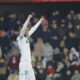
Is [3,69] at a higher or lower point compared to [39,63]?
lower

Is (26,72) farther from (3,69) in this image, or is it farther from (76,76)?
(3,69)

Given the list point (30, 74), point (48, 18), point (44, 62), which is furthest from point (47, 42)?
point (30, 74)

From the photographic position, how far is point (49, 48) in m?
17.8

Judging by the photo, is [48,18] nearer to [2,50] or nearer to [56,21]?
[56,21]

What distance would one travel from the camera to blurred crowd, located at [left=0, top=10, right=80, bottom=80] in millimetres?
16594

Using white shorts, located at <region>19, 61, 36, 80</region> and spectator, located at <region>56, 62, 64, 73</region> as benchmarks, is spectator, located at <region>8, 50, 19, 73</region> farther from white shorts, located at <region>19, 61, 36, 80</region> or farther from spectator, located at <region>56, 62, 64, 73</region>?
white shorts, located at <region>19, 61, 36, 80</region>

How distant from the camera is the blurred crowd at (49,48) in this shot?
16594mm

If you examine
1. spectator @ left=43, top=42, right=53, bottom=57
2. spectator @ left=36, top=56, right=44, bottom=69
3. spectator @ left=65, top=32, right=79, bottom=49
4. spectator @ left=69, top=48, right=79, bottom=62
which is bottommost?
spectator @ left=36, top=56, right=44, bottom=69

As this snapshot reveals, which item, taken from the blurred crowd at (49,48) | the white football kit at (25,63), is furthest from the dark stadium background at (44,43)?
the white football kit at (25,63)

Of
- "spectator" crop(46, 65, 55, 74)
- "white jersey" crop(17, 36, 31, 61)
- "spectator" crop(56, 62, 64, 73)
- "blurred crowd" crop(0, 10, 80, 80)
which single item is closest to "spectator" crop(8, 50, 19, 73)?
"blurred crowd" crop(0, 10, 80, 80)

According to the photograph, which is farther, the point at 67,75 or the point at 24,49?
the point at 67,75

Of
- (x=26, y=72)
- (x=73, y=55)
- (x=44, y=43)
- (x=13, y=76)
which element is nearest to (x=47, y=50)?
(x=44, y=43)

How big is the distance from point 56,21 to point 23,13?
2.27 m

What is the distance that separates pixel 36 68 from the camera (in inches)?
651
